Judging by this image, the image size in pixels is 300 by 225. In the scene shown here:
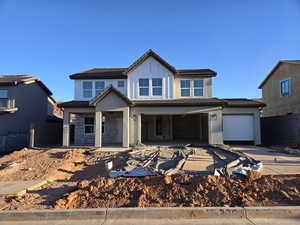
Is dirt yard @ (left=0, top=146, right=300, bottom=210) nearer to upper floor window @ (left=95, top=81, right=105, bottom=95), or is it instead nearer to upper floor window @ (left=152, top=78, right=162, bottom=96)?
upper floor window @ (left=152, top=78, right=162, bottom=96)

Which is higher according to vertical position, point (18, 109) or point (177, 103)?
point (177, 103)

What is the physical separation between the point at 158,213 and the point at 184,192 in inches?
47.5

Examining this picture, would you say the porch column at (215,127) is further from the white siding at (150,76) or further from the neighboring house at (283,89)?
the neighboring house at (283,89)

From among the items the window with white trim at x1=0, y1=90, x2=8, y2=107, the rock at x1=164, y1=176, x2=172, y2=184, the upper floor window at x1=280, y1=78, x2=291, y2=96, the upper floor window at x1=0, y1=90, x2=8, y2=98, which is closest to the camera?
the rock at x1=164, y1=176, x2=172, y2=184

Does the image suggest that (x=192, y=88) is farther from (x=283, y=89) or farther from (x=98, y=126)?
(x=283, y=89)

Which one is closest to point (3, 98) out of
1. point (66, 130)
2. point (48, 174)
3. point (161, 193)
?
point (66, 130)

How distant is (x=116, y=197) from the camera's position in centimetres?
523

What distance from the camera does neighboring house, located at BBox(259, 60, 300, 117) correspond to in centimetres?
1805

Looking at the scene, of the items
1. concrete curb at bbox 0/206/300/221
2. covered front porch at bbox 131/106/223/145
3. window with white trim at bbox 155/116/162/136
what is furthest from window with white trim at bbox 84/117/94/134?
concrete curb at bbox 0/206/300/221

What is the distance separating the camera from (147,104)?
1362 centimetres

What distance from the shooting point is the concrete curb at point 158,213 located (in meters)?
4.36

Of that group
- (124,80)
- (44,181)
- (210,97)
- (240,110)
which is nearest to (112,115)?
(124,80)

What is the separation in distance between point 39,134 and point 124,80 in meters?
9.48

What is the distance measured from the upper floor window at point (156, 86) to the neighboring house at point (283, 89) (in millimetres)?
14340
